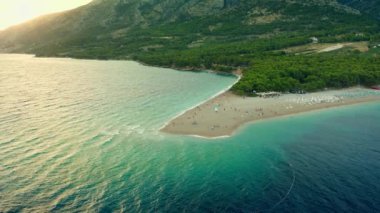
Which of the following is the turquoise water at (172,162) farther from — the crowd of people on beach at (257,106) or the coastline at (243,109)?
the crowd of people on beach at (257,106)

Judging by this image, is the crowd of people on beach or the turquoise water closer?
the turquoise water

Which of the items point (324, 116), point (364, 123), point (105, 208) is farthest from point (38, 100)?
point (364, 123)

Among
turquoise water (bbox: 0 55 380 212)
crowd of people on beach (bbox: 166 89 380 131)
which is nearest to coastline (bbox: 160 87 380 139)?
crowd of people on beach (bbox: 166 89 380 131)

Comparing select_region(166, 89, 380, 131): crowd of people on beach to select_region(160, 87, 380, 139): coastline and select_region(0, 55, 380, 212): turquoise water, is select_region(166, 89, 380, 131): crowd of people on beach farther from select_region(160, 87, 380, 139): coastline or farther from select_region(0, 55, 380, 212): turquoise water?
select_region(0, 55, 380, 212): turquoise water

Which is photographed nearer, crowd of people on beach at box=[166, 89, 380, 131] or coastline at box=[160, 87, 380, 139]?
coastline at box=[160, 87, 380, 139]

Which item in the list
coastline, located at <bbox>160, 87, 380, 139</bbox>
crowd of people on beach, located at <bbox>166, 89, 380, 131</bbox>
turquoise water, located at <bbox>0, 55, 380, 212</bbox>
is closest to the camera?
turquoise water, located at <bbox>0, 55, 380, 212</bbox>

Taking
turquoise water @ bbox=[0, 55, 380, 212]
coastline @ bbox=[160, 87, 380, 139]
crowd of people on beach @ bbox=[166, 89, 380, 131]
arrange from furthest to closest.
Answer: crowd of people on beach @ bbox=[166, 89, 380, 131]
coastline @ bbox=[160, 87, 380, 139]
turquoise water @ bbox=[0, 55, 380, 212]

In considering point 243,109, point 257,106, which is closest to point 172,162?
point 243,109

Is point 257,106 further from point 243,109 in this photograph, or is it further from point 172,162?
point 172,162

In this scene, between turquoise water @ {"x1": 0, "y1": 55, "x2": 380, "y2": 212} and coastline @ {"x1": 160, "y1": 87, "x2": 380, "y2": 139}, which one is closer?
turquoise water @ {"x1": 0, "y1": 55, "x2": 380, "y2": 212}
